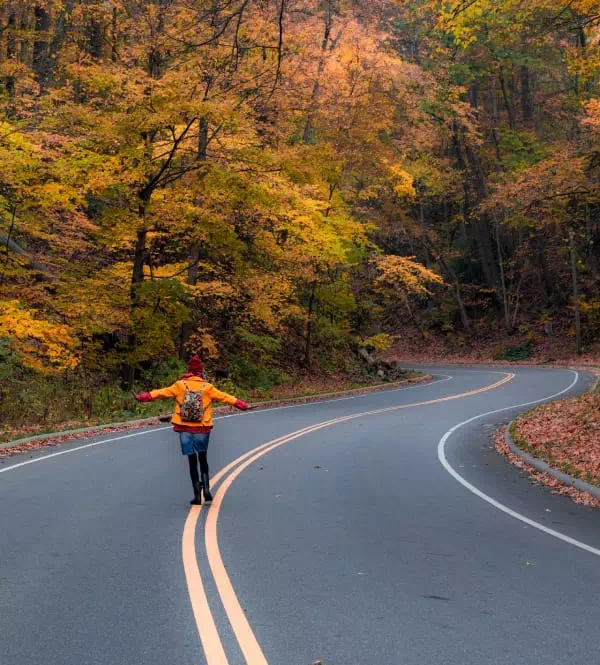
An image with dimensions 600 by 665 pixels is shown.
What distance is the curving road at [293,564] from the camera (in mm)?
4824

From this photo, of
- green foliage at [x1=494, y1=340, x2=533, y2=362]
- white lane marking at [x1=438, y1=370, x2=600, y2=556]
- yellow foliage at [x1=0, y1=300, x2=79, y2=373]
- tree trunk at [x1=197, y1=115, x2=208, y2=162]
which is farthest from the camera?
green foliage at [x1=494, y1=340, x2=533, y2=362]

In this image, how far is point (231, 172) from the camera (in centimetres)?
2342

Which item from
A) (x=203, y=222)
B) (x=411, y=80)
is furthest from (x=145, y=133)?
(x=411, y=80)

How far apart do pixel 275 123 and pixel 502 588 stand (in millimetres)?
27506

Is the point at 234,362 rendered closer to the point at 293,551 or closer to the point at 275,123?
the point at 275,123

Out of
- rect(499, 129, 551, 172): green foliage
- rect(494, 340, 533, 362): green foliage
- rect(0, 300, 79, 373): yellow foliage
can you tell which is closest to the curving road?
rect(0, 300, 79, 373): yellow foliage

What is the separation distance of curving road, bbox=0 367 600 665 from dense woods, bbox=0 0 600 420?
212 inches

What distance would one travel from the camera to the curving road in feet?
15.8

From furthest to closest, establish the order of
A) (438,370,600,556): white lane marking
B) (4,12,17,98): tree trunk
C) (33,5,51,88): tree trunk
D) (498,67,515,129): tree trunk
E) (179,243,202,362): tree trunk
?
1. (498,67,515,129): tree trunk
2. (4,12,17,98): tree trunk
3. (33,5,51,88): tree trunk
4. (179,243,202,362): tree trunk
5. (438,370,600,556): white lane marking

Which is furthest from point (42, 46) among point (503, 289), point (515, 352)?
point (515, 352)

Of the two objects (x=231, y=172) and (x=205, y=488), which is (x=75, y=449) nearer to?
(x=205, y=488)

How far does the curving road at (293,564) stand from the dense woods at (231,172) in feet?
17.7

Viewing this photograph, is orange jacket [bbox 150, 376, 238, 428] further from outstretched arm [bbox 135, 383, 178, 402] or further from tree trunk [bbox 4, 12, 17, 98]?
tree trunk [bbox 4, 12, 17, 98]

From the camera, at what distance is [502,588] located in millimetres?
6172
